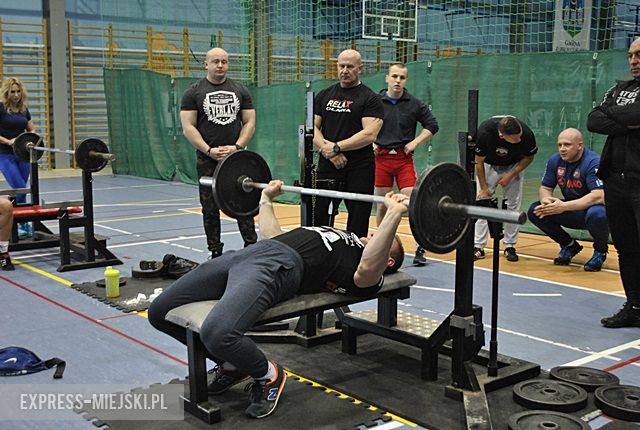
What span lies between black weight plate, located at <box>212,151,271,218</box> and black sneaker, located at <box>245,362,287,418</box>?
0.97 m

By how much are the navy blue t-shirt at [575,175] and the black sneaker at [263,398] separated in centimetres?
311

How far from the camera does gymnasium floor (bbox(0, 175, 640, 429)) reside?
3131mm

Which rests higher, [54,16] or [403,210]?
[54,16]

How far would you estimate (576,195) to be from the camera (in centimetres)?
502

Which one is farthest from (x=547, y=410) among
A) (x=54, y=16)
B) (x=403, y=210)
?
(x=54, y=16)

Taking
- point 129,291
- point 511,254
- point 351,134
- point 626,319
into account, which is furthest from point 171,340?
point 511,254

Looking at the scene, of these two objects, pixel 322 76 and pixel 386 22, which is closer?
pixel 386 22

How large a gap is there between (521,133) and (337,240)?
261 cm

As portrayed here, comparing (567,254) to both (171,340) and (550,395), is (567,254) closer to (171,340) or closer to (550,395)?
(550,395)

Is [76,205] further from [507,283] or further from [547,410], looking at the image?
[547,410]

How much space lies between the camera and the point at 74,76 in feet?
39.4

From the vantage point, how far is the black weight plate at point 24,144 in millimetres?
5621

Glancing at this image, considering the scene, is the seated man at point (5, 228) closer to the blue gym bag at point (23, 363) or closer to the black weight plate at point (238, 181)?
the blue gym bag at point (23, 363)

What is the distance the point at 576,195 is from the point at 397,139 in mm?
1320
